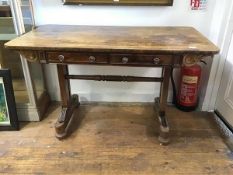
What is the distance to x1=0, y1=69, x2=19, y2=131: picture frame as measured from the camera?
1817 mm

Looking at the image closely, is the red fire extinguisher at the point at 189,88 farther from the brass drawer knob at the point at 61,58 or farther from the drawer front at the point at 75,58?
the brass drawer knob at the point at 61,58

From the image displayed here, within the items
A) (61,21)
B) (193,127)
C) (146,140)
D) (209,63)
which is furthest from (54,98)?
(209,63)

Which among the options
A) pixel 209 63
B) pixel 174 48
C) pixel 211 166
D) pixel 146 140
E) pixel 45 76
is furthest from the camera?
pixel 45 76

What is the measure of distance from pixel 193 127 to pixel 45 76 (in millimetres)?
1557

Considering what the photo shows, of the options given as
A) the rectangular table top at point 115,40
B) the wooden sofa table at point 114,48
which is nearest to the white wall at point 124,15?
the rectangular table top at point 115,40

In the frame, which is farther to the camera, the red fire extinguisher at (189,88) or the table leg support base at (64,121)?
the red fire extinguisher at (189,88)

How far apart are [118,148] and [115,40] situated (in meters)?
0.86

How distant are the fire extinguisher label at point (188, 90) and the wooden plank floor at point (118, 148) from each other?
0.46 feet

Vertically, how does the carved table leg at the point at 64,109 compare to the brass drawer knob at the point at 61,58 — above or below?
below

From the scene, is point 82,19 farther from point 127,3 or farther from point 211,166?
point 211,166

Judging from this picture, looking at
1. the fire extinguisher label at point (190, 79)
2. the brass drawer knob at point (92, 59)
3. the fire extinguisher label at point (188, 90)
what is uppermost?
the brass drawer knob at point (92, 59)

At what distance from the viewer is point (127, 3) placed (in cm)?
196

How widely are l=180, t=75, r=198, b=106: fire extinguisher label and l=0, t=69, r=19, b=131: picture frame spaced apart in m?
1.57

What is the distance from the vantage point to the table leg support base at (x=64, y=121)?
6.15 feet
